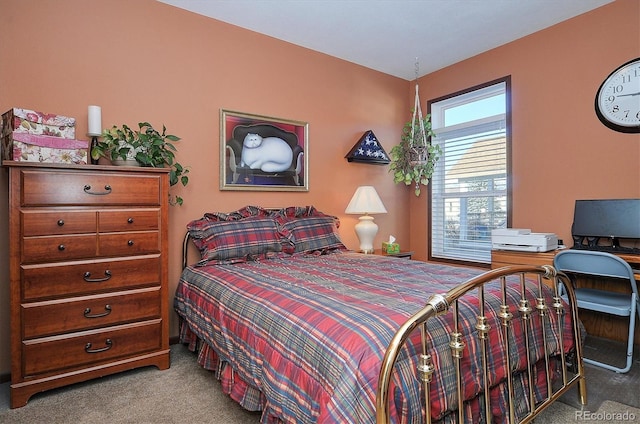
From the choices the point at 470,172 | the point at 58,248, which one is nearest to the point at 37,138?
the point at 58,248

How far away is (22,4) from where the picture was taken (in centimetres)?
234

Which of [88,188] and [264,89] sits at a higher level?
[264,89]

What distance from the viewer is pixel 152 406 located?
1.95 m

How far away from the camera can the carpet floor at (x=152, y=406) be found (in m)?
1.82

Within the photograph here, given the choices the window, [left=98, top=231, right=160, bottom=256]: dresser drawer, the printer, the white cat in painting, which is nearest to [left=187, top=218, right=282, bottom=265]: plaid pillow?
[left=98, top=231, right=160, bottom=256]: dresser drawer

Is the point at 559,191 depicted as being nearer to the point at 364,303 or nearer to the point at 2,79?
the point at 364,303

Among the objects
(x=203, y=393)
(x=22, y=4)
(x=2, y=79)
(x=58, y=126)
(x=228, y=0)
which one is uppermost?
(x=228, y=0)

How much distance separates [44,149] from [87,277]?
0.79m

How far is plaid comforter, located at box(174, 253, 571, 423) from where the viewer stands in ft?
3.75

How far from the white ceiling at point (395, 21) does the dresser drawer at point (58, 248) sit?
200cm

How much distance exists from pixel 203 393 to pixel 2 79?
235cm

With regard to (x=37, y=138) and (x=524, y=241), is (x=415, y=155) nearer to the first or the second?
(x=524, y=241)

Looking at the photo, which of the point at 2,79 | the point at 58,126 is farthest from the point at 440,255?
the point at 2,79

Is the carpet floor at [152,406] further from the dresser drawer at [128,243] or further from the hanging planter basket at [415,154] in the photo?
the hanging planter basket at [415,154]
